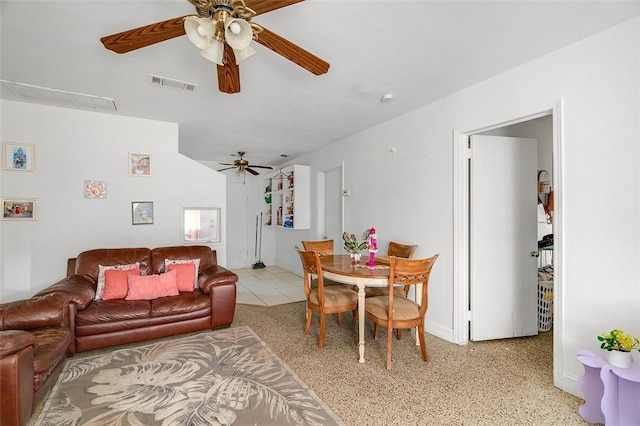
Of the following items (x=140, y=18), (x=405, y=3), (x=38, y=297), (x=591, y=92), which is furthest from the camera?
(x=38, y=297)

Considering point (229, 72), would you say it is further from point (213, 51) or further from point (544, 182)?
point (544, 182)

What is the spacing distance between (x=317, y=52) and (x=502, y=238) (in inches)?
104

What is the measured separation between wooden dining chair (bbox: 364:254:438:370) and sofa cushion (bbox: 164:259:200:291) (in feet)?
6.78

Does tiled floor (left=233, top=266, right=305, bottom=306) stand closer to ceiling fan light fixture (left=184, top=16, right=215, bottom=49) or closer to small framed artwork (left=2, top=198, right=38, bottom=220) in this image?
small framed artwork (left=2, top=198, right=38, bottom=220)

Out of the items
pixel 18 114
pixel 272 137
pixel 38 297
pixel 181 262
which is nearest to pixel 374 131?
pixel 272 137

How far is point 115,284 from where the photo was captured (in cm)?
303

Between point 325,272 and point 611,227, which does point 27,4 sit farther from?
point 611,227

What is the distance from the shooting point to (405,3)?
1.73 m

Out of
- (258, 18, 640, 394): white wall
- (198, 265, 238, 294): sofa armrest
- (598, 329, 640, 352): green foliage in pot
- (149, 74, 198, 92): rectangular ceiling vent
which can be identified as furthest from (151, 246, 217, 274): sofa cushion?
(598, 329, 640, 352): green foliage in pot

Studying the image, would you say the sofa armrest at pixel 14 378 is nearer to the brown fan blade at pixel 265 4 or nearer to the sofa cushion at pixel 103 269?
the sofa cushion at pixel 103 269

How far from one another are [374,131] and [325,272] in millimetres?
2307

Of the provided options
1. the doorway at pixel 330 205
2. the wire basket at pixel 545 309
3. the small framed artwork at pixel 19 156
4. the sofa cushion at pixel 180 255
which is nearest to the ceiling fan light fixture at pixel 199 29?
the sofa cushion at pixel 180 255

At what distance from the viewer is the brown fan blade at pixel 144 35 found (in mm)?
1493

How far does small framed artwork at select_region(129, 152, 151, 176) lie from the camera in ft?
12.7
